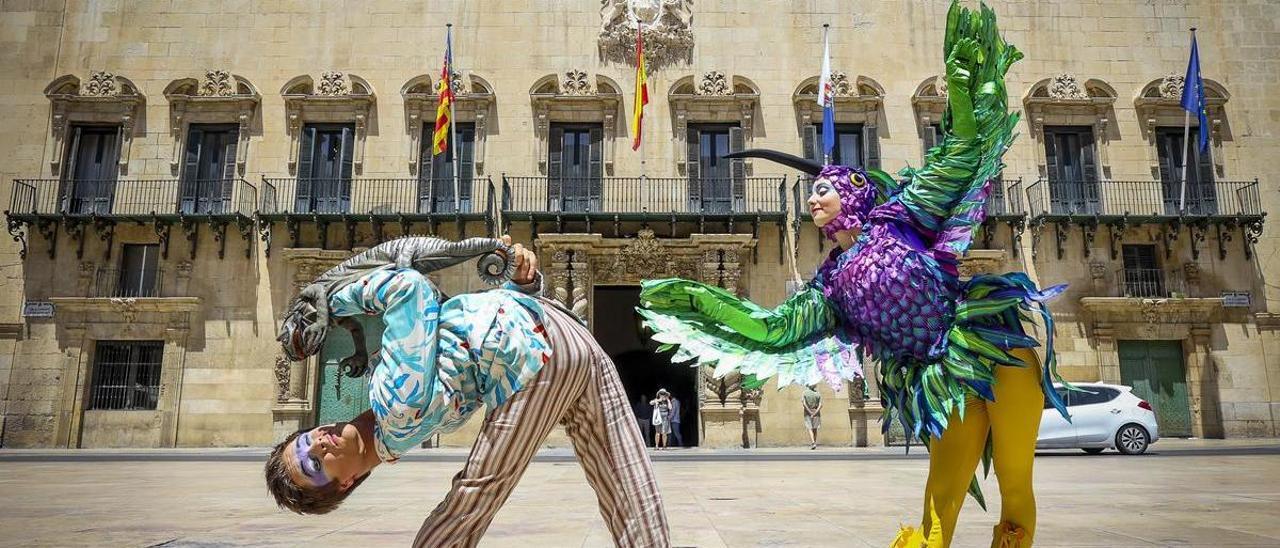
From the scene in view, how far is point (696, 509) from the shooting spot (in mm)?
5590

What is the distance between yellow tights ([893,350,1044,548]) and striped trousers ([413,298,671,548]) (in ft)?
4.01

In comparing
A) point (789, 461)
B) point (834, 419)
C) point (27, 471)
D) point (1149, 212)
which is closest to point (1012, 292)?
point (789, 461)

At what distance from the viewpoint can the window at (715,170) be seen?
17.9 m

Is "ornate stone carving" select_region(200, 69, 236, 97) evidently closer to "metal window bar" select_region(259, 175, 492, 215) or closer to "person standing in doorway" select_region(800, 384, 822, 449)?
"metal window bar" select_region(259, 175, 492, 215)

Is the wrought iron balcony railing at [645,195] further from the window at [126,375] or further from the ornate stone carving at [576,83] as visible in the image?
the window at [126,375]

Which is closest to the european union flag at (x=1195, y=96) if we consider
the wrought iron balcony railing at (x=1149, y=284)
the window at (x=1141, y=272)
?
the window at (x=1141, y=272)

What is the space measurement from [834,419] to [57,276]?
55.0 ft

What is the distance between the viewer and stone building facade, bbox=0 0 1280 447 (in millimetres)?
17219

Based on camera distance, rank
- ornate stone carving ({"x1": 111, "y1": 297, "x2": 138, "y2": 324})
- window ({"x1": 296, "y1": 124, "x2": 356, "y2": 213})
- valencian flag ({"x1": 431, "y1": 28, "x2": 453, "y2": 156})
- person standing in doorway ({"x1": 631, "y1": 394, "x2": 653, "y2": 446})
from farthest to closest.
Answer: person standing in doorway ({"x1": 631, "y1": 394, "x2": 653, "y2": 446}), window ({"x1": 296, "y1": 124, "x2": 356, "y2": 213}), ornate stone carving ({"x1": 111, "y1": 297, "x2": 138, "y2": 324}), valencian flag ({"x1": 431, "y1": 28, "x2": 453, "y2": 156})

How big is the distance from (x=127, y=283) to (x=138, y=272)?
0.32 meters

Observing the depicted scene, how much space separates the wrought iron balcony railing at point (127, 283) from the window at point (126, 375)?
41.1 inches

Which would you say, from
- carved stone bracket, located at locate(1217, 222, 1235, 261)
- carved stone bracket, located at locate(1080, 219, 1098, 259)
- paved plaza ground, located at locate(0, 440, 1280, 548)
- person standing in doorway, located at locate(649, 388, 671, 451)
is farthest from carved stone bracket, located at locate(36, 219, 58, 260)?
carved stone bracket, located at locate(1217, 222, 1235, 261)

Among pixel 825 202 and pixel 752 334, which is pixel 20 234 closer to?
pixel 752 334

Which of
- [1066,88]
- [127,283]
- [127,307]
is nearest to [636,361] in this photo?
[127,307]
